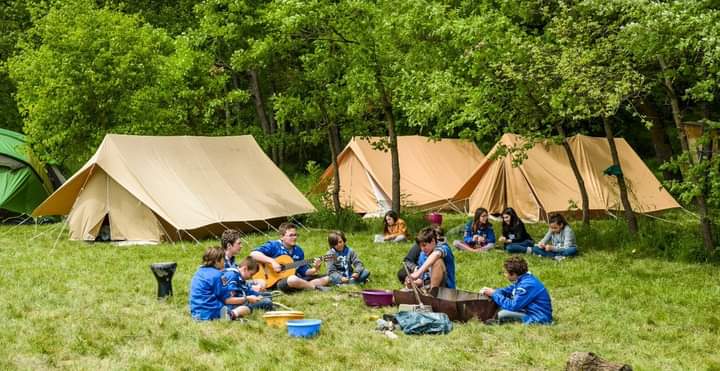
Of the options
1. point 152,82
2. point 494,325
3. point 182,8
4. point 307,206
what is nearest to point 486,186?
point 307,206

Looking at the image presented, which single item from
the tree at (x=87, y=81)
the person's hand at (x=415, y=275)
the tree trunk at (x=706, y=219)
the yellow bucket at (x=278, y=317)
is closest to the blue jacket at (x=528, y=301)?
the person's hand at (x=415, y=275)

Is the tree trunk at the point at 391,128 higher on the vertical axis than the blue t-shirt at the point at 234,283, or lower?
higher

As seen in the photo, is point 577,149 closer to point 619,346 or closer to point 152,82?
point 152,82

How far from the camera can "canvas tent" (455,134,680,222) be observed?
1642cm

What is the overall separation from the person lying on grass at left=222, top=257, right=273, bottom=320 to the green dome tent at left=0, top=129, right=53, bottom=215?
996cm

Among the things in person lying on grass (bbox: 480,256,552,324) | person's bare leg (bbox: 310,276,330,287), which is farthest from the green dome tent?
person lying on grass (bbox: 480,256,552,324)

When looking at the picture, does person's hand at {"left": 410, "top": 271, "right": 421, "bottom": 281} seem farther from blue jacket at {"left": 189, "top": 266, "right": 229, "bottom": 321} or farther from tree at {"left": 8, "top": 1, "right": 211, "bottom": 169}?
tree at {"left": 8, "top": 1, "right": 211, "bottom": 169}

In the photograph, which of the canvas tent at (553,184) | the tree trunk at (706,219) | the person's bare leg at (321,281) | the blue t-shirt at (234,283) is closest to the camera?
the blue t-shirt at (234,283)

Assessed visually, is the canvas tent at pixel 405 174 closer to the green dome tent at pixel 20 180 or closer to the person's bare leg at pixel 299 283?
the green dome tent at pixel 20 180

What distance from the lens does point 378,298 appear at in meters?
7.99

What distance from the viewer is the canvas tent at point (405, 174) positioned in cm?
1800

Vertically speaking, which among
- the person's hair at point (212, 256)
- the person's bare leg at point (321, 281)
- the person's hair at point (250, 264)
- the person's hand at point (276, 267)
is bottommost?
the person's bare leg at point (321, 281)

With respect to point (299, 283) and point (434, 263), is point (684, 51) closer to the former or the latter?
point (434, 263)

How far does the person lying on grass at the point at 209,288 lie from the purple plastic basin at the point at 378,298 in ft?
4.71
